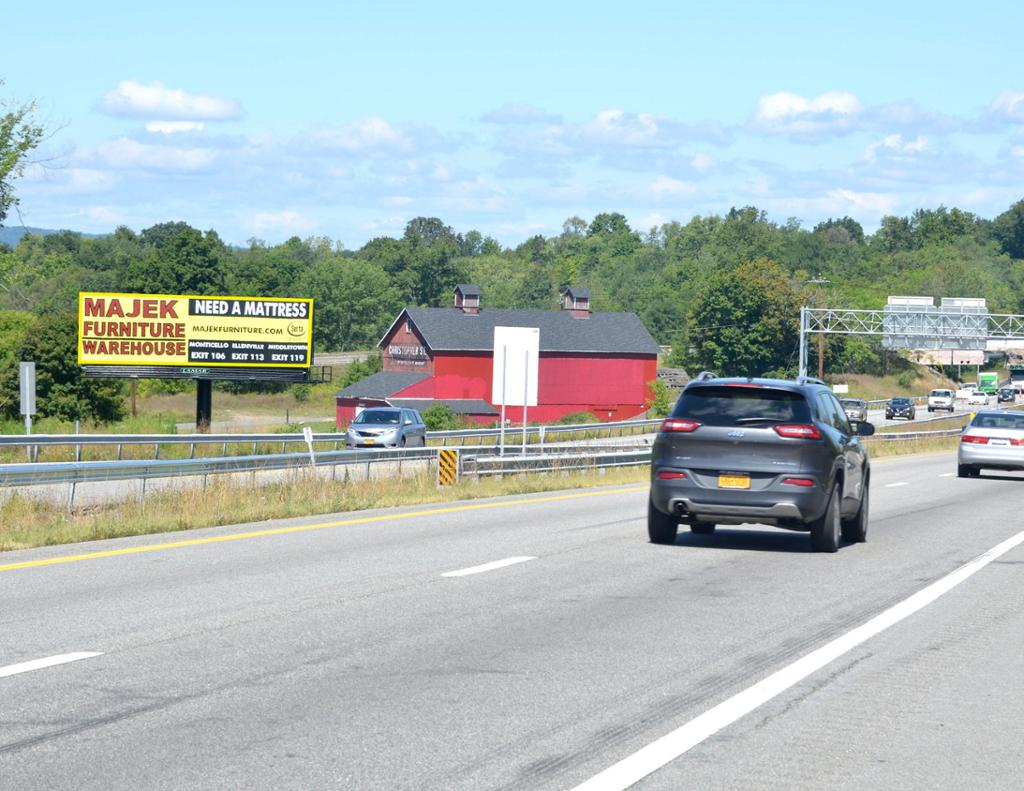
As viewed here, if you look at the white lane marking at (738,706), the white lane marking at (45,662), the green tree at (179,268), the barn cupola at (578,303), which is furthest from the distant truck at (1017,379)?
the white lane marking at (45,662)

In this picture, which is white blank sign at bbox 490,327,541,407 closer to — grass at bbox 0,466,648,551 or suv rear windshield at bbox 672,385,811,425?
grass at bbox 0,466,648,551

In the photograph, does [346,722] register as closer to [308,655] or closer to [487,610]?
[308,655]

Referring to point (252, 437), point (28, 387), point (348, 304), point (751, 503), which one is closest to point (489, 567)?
point (751, 503)

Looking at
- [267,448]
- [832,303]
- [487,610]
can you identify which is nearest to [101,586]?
[487,610]

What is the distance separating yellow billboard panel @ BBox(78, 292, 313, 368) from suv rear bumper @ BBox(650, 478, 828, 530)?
49.3m

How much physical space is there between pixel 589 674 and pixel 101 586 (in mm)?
5439

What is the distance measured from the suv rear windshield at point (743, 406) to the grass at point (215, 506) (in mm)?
6387

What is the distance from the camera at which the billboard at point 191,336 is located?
6494 centimetres

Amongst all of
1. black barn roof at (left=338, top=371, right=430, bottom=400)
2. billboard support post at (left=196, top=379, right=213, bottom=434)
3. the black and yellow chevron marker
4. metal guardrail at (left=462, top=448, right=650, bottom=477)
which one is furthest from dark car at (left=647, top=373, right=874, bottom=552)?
black barn roof at (left=338, top=371, right=430, bottom=400)

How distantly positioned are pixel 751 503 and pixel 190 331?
169 ft

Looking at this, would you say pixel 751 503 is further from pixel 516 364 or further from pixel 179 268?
pixel 179 268

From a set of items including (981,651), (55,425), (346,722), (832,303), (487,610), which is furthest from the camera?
(832,303)

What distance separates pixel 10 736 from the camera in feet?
24.4

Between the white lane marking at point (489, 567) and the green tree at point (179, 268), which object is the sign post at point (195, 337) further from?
the green tree at point (179, 268)
